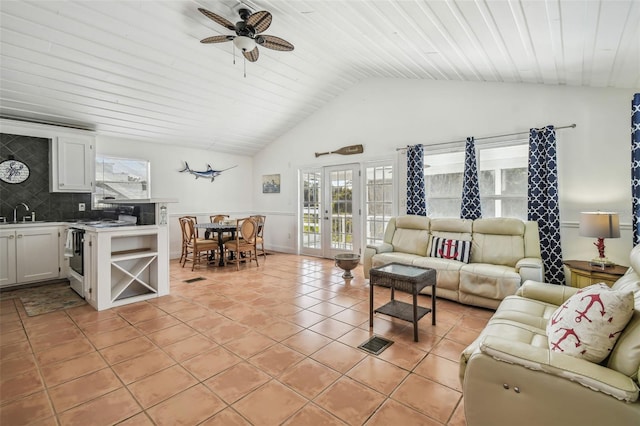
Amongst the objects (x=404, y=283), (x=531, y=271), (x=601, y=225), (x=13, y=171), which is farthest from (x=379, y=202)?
(x=13, y=171)

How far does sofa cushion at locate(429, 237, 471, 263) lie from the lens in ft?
12.8

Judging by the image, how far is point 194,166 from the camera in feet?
22.6

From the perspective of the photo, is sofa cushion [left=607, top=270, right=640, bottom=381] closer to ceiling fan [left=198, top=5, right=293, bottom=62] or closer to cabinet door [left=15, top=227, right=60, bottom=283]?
ceiling fan [left=198, top=5, right=293, bottom=62]

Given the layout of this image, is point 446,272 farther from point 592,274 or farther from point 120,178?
point 120,178

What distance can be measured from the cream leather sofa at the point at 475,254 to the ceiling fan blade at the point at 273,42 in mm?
2850

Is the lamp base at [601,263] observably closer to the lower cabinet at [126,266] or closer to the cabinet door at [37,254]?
the lower cabinet at [126,266]

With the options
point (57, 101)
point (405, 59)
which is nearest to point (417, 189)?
point (405, 59)

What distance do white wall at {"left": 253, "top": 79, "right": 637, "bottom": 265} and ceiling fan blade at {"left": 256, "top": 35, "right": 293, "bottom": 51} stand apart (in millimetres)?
A: 2458

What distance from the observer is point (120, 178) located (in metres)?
5.77

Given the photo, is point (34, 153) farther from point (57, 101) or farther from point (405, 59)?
point (405, 59)

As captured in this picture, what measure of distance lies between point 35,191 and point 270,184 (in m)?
4.29

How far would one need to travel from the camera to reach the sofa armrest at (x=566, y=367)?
1208 millimetres

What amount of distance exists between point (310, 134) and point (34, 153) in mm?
4720

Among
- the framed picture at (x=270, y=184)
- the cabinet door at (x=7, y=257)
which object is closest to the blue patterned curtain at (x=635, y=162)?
the framed picture at (x=270, y=184)
